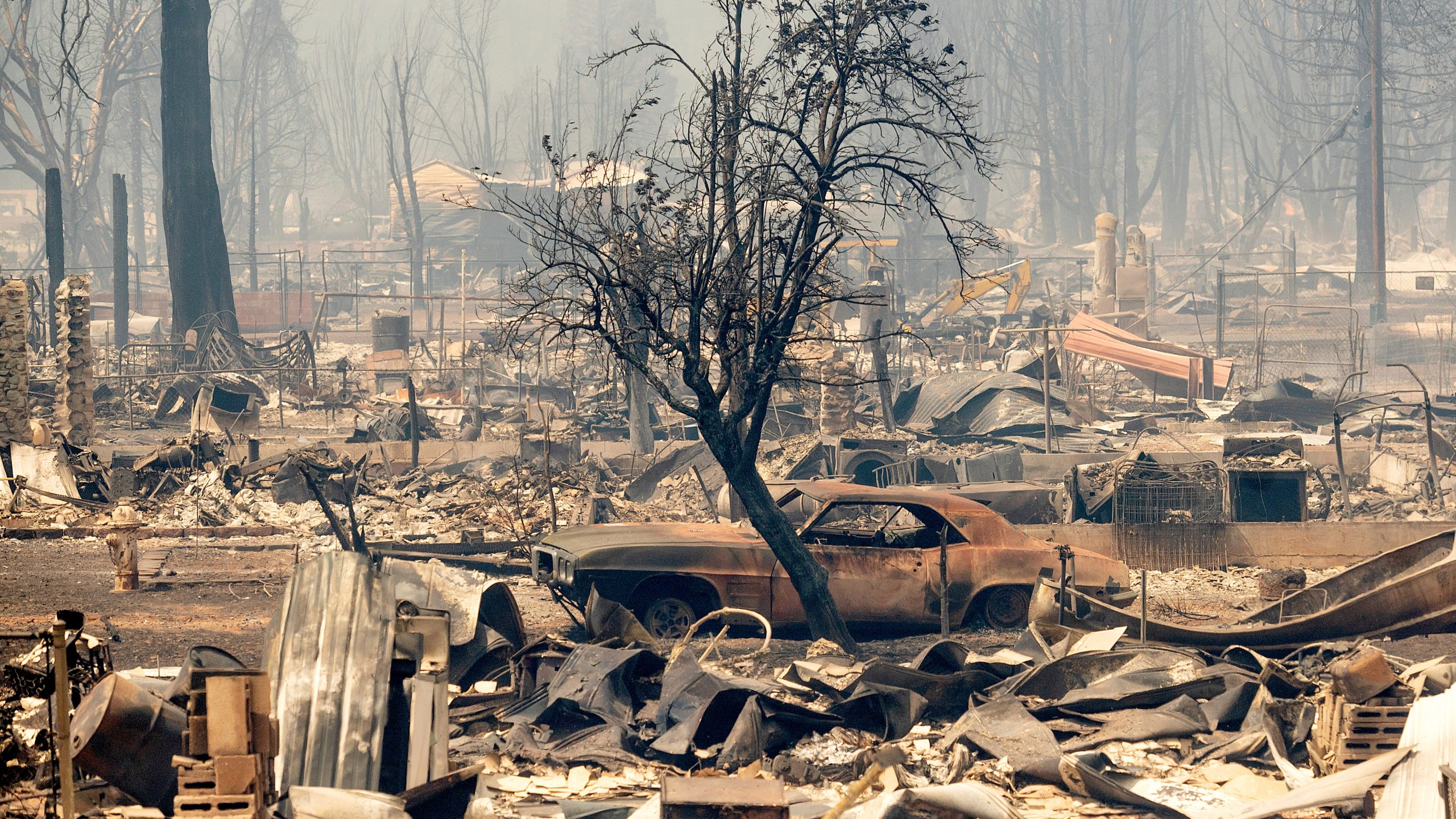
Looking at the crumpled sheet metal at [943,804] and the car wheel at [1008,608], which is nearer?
the crumpled sheet metal at [943,804]

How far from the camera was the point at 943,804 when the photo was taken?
18.1 feet

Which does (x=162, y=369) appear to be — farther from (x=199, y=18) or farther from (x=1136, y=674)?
(x=1136, y=674)

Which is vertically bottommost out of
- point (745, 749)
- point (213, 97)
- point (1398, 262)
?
point (745, 749)

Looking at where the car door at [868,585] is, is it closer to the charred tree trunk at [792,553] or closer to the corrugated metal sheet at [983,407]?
the charred tree trunk at [792,553]

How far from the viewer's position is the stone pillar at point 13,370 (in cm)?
1822

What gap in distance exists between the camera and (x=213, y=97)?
80.1 meters

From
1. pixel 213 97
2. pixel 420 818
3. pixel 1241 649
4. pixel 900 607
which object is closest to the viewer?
pixel 420 818

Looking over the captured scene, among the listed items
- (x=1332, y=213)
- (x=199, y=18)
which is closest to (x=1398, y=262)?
(x=1332, y=213)

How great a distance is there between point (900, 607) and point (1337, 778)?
165 inches

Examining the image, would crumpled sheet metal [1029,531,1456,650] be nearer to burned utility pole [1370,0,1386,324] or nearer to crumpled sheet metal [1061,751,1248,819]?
crumpled sheet metal [1061,751,1248,819]

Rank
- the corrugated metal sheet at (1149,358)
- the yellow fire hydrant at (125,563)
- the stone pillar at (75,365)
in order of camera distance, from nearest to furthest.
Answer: the yellow fire hydrant at (125,563) → the stone pillar at (75,365) → the corrugated metal sheet at (1149,358)

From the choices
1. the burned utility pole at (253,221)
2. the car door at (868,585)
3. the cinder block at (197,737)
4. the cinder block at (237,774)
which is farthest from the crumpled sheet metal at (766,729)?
the burned utility pole at (253,221)

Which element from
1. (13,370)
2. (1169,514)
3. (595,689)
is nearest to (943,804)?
(595,689)

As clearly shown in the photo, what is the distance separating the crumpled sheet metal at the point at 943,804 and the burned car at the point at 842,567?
13.1 feet
